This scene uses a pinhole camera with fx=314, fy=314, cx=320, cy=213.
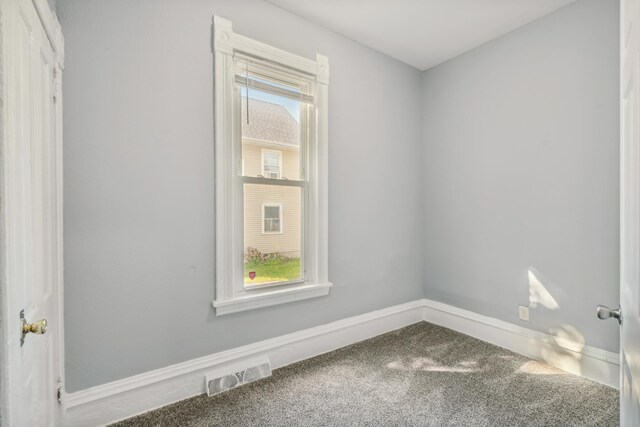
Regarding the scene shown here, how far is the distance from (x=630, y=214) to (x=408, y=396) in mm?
1524

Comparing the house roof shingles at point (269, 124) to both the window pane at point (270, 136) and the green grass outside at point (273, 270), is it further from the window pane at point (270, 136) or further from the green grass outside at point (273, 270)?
the green grass outside at point (273, 270)

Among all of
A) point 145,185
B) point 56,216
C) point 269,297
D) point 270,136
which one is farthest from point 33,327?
point 270,136

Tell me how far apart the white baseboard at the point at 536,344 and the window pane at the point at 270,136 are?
2.02 m

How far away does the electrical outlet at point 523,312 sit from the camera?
8.20 ft

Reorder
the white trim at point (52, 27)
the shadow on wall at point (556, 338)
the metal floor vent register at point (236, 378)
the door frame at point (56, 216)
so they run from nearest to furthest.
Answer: the door frame at point (56, 216), the white trim at point (52, 27), the metal floor vent register at point (236, 378), the shadow on wall at point (556, 338)

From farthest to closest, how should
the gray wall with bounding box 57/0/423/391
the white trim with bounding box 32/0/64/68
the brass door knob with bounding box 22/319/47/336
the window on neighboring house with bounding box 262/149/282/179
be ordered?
the window on neighboring house with bounding box 262/149/282/179, the gray wall with bounding box 57/0/423/391, the white trim with bounding box 32/0/64/68, the brass door knob with bounding box 22/319/47/336

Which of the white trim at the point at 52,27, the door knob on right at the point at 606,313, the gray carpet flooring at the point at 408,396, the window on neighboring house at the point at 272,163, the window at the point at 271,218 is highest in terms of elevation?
the white trim at the point at 52,27

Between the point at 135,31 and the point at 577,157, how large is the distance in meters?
2.98

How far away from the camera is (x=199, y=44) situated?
78.3 inches

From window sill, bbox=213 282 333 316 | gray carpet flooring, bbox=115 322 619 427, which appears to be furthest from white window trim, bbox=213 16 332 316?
gray carpet flooring, bbox=115 322 619 427

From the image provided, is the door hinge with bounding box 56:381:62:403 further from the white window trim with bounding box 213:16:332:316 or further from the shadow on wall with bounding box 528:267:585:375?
the shadow on wall with bounding box 528:267:585:375

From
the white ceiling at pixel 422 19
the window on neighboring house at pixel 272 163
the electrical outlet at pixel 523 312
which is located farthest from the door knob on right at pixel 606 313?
the white ceiling at pixel 422 19

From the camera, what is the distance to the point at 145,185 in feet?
6.01

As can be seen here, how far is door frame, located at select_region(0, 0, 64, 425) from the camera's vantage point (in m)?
0.80
